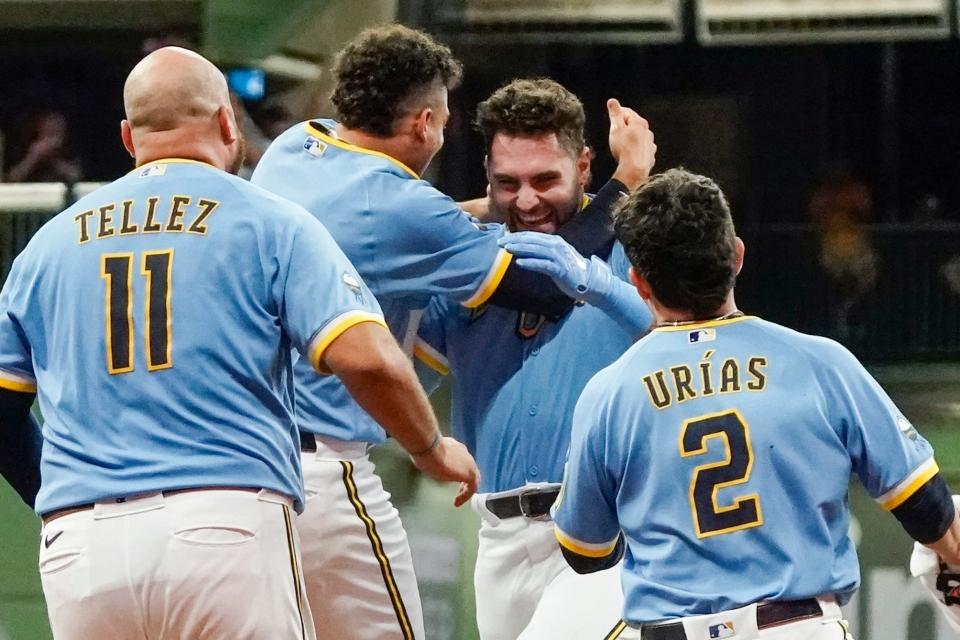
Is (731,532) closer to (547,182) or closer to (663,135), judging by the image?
(547,182)

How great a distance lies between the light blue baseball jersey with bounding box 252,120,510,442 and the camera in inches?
151

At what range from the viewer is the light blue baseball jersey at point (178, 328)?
3.13 metres

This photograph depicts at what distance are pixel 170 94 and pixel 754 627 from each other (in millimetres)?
1523

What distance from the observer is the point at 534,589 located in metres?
4.04

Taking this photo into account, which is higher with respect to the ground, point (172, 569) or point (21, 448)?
point (21, 448)

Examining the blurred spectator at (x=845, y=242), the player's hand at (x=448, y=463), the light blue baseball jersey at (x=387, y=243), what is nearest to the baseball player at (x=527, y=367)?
the light blue baseball jersey at (x=387, y=243)

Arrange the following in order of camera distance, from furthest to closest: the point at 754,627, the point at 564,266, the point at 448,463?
the point at 564,266 → the point at 448,463 → the point at 754,627

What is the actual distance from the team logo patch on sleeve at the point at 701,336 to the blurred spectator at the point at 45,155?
5.14 m

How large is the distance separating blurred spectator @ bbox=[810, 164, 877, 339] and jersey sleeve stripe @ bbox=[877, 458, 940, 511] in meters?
3.92

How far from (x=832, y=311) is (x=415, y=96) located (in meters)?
3.57

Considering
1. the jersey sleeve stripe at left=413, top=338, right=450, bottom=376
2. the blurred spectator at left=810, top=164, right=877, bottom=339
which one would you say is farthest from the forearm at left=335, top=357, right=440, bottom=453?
the blurred spectator at left=810, top=164, right=877, bottom=339

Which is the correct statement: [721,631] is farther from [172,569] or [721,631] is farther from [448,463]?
[172,569]

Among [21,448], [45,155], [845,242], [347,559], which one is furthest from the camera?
[45,155]

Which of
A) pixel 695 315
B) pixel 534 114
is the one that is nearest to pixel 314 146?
pixel 534 114
